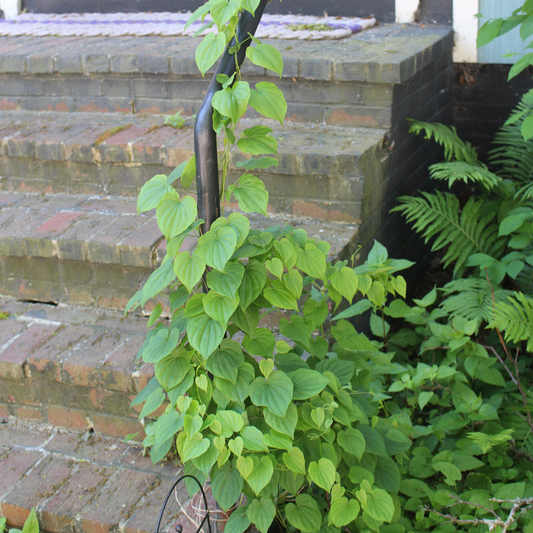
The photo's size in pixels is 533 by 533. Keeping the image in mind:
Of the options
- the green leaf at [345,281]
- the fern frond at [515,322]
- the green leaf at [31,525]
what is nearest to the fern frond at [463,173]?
the fern frond at [515,322]

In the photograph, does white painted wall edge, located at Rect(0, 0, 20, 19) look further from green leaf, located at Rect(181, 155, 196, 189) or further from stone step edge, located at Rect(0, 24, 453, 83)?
green leaf, located at Rect(181, 155, 196, 189)

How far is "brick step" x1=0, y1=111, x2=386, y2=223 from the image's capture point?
92.1 inches

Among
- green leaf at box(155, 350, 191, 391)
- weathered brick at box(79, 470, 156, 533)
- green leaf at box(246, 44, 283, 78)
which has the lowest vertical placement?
weathered brick at box(79, 470, 156, 533)

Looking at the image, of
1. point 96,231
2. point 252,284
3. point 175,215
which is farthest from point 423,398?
point 96,231

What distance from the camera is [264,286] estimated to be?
1.30 meters

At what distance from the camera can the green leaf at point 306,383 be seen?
4.22 feet

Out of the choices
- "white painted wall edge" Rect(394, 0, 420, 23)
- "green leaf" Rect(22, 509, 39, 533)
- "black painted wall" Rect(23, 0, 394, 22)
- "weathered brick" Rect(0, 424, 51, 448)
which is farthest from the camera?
"black painted wall" Rect(23, 0, 394, 22)

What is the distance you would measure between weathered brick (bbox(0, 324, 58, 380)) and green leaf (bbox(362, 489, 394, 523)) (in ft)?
4.21

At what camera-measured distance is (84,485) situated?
5.88 feet

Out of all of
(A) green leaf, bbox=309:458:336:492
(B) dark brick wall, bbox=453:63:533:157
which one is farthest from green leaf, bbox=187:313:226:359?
(B) dark brick wall, bbox=453:63:533:157

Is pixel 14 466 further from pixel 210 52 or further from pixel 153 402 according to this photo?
pixel 210 52

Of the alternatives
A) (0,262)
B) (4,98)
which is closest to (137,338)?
(0,262)

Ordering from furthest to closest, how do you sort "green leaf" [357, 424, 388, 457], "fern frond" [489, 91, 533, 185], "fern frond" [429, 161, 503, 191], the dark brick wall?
1. the dark brick wall
2. "fern frond" [489, 91, 533, 185]
3. "fern frond" [429, 161, 503, 191]
4. "green leaf" [357, 424, 388, 457]

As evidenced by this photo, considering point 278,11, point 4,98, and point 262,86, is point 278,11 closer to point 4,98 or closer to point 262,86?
point 4,98
